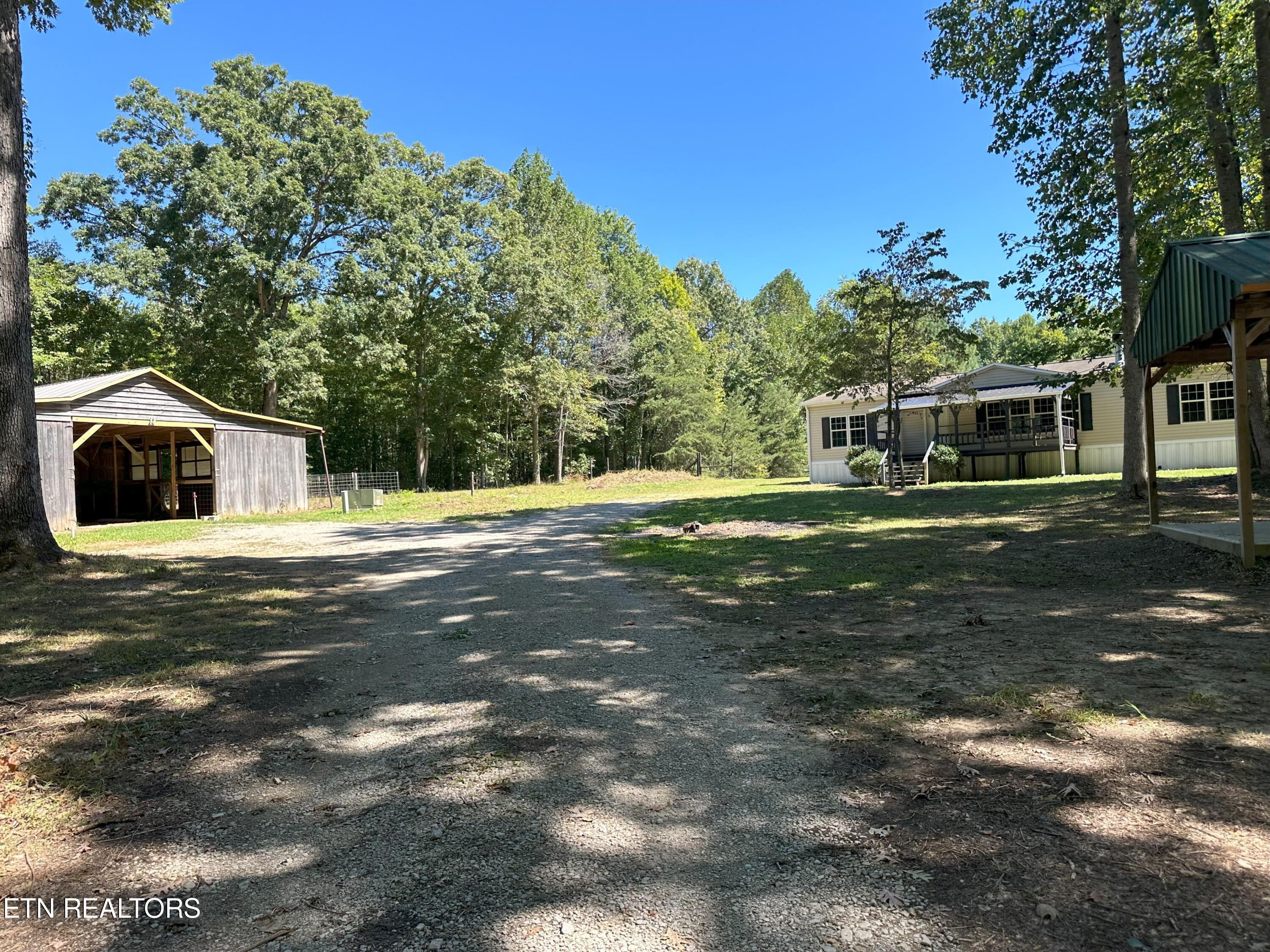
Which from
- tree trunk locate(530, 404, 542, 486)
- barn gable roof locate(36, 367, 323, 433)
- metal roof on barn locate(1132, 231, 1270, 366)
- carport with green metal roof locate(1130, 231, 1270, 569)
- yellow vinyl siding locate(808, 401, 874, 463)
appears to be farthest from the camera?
tree trunk locate(530, 404, 542, 486)

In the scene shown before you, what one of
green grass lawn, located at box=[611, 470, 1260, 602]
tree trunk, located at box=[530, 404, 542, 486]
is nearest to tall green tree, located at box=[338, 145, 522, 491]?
tree trunk, located at box=[530, 404, 542, 486]

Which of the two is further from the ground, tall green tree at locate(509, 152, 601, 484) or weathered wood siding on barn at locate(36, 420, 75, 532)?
tall green tree at locate(509, 152, 601, 484)

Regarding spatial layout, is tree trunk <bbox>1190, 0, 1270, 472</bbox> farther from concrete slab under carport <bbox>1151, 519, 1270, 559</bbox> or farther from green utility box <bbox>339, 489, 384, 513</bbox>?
green utility box <bbox>339, 489, 384, 513</bbox>

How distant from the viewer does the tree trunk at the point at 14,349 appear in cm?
744

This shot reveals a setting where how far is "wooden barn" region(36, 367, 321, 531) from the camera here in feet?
54.9

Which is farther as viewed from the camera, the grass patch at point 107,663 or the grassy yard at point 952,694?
the grass patch at point 107,663

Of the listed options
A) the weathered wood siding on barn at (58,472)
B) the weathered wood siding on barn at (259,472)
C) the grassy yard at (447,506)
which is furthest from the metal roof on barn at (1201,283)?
the weathered wood siding on barn at (259,472)

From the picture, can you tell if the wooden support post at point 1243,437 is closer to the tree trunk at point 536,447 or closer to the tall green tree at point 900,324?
the tall green tree at point 900,324

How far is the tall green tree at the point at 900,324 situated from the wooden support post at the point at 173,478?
19382 mm

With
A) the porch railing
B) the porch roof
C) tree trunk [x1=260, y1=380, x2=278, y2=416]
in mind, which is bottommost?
the porch railing

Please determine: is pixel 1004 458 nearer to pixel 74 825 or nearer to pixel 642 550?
pixel 642 550

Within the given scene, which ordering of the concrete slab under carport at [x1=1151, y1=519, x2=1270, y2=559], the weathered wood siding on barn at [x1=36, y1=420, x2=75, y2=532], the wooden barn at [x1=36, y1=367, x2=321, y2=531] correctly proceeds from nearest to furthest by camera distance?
1. the concrete slab under carport at [x1=1151, y1=519, x2=1270, y2=559]
2. the weathered wood siding on barn at [x1=36, y1=420, x2=75, y2=532]
3. the wooden barn at [x1=36, y1=367, x2=321, y2=531]

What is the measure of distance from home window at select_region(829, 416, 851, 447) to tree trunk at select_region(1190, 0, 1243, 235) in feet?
53.9

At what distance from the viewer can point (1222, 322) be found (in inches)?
228
